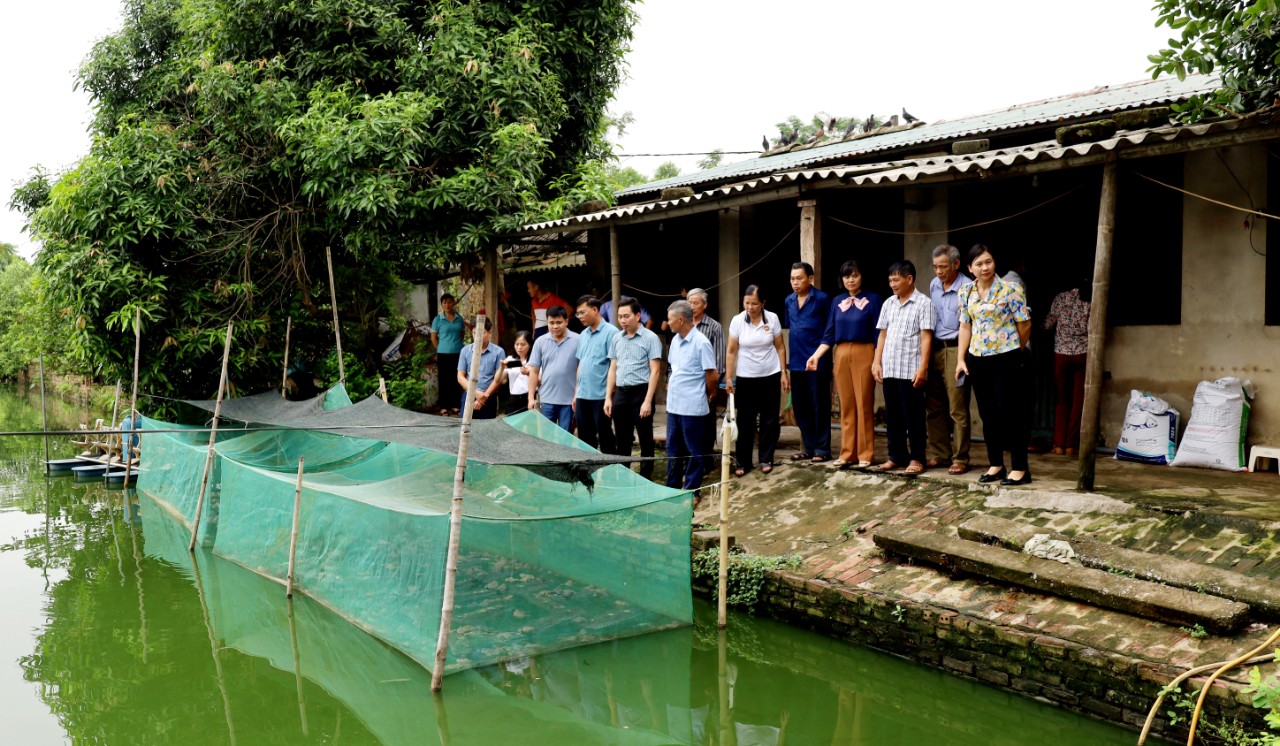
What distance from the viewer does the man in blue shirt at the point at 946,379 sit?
6133 millimetres

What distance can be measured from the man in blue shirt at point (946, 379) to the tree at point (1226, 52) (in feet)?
5.16

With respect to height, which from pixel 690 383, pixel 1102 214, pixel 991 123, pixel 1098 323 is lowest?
pixel 690 383

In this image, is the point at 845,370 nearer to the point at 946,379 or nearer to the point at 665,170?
the point at 946,379

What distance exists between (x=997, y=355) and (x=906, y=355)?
2.19 ft

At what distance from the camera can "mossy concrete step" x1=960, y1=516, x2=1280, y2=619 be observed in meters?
4.00

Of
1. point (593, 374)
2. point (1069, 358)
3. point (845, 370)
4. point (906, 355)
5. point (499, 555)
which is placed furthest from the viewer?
point (593, 374)

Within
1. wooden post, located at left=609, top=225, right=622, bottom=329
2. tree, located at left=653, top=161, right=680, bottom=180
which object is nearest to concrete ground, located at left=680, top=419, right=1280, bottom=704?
wooden post, located at left=609, top=225, right=622, bottom=329

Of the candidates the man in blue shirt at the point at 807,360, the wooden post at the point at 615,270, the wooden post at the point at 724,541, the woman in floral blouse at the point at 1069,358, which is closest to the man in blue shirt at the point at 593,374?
the man in blue shirt at the point at 807,360

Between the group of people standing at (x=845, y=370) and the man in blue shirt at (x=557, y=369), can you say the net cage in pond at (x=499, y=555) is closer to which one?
the group of people standing at (x=845, y=370)

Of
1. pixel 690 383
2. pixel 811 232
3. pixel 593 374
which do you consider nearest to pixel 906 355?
pixel 811 232

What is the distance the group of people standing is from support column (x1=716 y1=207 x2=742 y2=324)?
2.20m

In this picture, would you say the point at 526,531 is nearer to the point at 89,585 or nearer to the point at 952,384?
the point at 952,384

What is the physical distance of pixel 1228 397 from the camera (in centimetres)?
612

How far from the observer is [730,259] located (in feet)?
31.7
